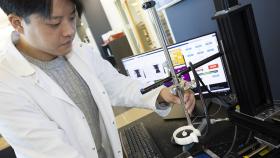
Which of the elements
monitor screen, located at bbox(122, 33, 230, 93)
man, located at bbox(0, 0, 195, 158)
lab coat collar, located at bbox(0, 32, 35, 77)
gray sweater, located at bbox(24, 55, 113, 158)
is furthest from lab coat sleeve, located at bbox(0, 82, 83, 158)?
monitor screen, located at bbox(122, 33, 230, 93)

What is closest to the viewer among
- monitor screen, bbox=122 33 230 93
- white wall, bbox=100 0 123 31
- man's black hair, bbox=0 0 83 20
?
man's black hair, bbox=0 0 83 20

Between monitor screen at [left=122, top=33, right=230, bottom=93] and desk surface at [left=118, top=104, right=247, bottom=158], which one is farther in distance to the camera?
monitor screen at [left=122, top=33, right=230, bottom=93]

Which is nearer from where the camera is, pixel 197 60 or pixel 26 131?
pixel 26 131

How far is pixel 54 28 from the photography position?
86 centimetres

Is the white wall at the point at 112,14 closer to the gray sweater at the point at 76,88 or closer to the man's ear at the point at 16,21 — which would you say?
the gray sweater at the point at 76,88

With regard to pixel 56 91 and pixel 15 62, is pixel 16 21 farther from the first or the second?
pixel 56 91

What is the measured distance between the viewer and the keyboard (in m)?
1.09

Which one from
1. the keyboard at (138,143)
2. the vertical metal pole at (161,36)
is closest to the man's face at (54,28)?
the vertical metal pole at (161,36)

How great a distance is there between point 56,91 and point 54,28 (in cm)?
26

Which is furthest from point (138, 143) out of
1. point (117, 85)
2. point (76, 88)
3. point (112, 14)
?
point (112, 14)

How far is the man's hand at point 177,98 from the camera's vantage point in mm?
919

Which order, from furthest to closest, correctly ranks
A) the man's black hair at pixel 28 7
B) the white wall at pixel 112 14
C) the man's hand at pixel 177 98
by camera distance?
the white wall at pixel 112 14 → the man's hand at pixel 177 98 → the man's black hair at pixel 28 7

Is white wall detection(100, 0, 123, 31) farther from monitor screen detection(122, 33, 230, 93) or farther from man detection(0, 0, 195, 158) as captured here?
man detection(0, 0, 195, 158)

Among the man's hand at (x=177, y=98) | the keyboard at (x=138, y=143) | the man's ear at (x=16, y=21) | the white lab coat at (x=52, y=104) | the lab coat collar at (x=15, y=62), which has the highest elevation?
the man's ear at (x=16, y=21)
